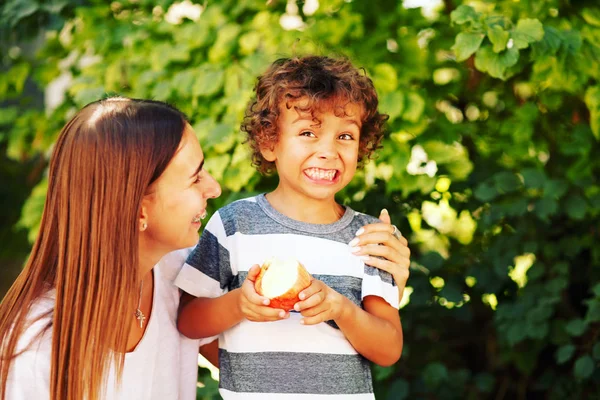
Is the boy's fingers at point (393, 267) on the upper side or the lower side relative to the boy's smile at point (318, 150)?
lower

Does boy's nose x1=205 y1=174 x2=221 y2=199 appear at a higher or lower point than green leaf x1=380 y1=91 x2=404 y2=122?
higher

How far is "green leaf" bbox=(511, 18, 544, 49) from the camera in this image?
2.41m

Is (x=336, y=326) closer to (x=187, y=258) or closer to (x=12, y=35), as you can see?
(x=187, y=258)

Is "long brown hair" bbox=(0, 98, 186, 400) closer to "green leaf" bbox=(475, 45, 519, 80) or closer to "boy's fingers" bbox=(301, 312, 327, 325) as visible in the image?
"boy's fingers" bbox=(301, 312, 327, 325)

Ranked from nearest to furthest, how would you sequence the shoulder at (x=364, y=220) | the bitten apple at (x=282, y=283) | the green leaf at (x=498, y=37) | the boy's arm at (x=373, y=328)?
the bitten apple at (x=282, y=283) < the boy's arm at (x=373, y=328) < the shoulder at (x=364, y=220) < the green leaf at (x=498, y=37)

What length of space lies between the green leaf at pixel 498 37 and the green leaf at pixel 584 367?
1154 mm

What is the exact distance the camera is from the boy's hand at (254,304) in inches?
69.4

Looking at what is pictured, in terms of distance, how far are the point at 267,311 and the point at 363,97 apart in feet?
2.18

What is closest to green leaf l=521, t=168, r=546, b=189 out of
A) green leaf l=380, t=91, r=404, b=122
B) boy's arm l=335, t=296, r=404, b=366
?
green leaf l=380, t=91, r=404, b=122

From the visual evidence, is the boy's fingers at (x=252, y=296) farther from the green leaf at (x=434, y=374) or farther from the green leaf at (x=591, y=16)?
the green leaf at (x=591, y=16)

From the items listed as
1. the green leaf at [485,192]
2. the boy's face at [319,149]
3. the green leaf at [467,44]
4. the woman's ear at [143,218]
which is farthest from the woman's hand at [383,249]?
the green leaf at [485,192]

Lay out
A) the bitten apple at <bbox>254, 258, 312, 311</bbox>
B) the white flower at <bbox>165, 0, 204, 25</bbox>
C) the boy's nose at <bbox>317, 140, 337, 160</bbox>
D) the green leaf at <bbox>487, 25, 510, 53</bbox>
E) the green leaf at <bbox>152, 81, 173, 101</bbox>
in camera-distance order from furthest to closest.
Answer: the white flower at <bbox>165, 0, 204, 25</bbox> → the green leaf at <bbox>152, 81, 173, 101</bbox> → the green leaf at <bbox>487, 25, 510, 53</bbox> → the boy's nose at <bbox>317, 140, 337, 160</bbox> → the bitten apple at <bbox>254, 258, 312, 311</bbox>

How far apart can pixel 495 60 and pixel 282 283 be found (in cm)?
112

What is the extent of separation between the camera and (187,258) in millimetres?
2113
